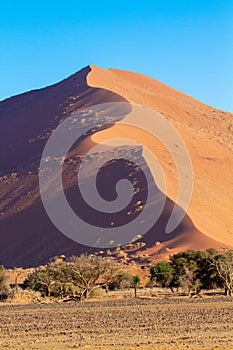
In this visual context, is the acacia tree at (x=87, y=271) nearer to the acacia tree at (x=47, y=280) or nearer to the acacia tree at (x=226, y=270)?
the acacia tree at (x=47, y=280)

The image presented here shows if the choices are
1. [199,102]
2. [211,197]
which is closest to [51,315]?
[211,197]

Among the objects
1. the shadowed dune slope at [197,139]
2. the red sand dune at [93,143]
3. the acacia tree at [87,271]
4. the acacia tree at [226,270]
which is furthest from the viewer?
the shadowed dune slope at [197,139]

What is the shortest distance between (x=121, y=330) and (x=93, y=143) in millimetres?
67450

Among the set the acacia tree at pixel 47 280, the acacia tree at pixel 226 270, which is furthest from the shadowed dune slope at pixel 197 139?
the acacia tree at pixel 47 280

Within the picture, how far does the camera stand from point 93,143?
8575cm

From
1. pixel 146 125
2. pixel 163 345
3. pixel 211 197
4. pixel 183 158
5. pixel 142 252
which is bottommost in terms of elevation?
pixel 163 345

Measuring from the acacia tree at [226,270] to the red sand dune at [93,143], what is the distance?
1703cm

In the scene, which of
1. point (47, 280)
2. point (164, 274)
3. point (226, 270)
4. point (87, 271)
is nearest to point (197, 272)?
point (164, 274)

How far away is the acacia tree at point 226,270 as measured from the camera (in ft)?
136

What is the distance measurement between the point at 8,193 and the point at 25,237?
516 inches

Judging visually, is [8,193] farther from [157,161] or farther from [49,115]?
[49,115]

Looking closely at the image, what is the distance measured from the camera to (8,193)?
84125 mm

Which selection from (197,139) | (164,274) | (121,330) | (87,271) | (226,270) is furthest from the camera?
(197,139)

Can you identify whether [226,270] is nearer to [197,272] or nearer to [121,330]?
[197,272]
